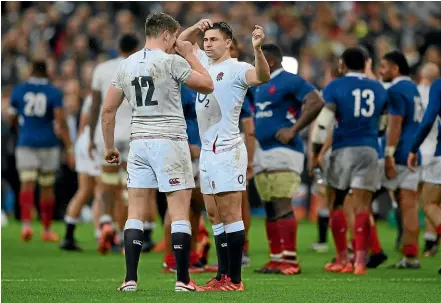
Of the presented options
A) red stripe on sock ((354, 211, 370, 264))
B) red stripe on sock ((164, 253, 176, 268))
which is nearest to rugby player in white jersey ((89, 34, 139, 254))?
red stripe on sock ((164, 253, 176, 268))

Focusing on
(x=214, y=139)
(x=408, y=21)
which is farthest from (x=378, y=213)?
(x=214, y=139)

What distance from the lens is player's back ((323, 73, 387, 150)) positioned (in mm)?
12352

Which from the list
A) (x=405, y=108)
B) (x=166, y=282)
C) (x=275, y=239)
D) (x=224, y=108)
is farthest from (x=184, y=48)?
(x=405, y=108)

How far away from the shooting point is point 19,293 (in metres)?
9.80

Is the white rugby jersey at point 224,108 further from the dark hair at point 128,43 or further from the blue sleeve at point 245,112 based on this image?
the dark hair at point 128,43

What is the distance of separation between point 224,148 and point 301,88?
7.90 feet

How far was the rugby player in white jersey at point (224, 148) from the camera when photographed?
10.0m

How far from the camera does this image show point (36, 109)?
17.2 meters

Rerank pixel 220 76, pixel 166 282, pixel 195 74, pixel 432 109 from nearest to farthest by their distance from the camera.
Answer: pixel 195 74 → pixel 220 76 → pixel 166 282 → pixel 432 109

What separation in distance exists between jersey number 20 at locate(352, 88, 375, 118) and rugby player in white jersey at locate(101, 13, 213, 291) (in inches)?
122

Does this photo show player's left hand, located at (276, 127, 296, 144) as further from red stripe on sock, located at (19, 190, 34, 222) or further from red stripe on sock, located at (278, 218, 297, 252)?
red stripe on sock, located at (19, 190, 34, 222)

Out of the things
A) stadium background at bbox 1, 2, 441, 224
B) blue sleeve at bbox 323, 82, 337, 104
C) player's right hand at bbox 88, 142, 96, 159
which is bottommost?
player's right hand at bbox 88, 142, 96, 159

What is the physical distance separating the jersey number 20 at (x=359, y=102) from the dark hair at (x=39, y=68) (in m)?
6.32

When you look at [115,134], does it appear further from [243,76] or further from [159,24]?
[159,24]
